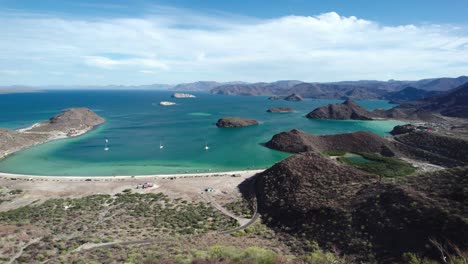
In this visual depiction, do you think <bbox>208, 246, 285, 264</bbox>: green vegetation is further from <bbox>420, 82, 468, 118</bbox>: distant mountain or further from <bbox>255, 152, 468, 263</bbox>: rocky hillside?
<bbox>420, 82, 468, 118</bbox>: distant mountain

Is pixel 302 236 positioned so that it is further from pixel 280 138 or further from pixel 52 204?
pixel 280 138

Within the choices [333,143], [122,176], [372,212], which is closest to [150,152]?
[122,176]

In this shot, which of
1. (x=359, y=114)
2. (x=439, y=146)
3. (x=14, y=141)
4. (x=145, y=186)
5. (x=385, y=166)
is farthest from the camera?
(x=359, y=114)

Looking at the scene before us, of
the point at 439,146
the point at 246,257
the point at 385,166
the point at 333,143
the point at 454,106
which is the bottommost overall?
the point at 385,166

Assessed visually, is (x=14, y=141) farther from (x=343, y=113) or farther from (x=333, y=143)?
(x=343, y=113)

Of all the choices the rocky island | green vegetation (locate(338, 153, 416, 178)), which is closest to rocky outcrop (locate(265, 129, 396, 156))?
green vegetation (locate(338, 153, 416, 178))

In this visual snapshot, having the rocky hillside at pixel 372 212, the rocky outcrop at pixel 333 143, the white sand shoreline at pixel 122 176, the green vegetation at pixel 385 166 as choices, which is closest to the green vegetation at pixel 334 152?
the rocky outcrop at pixel 333 143
